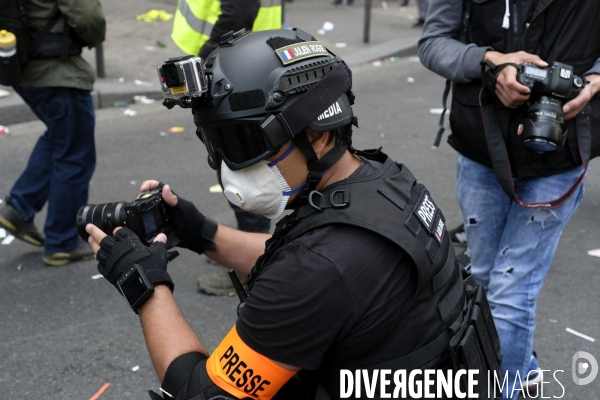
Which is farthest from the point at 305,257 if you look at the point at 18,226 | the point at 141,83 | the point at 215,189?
the point at 141,83

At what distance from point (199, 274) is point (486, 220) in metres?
1.93

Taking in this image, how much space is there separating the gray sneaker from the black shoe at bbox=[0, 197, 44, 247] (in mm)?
1020

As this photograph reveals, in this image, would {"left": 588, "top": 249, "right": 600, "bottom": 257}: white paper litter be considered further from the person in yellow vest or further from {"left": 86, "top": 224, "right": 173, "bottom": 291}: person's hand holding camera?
{"left": 86, "top": 224, "right": 173, "bottom": 291}: person's hand holding camera

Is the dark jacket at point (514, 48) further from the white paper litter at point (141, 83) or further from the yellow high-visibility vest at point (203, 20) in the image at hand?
the white paper litter at point (141, 83)

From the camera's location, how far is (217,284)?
4125mm

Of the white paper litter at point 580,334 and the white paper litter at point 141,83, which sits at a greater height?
the white paper litter at point 580,334

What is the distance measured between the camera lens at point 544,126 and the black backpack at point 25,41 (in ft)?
8.56

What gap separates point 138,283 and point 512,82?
1.39 metres

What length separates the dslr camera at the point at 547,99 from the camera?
2.52 m

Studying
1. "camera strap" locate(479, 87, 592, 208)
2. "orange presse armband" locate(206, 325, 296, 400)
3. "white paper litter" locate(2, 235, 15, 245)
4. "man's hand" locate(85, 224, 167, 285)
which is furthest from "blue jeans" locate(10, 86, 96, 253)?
"orange presse armband" locate(206, 325, 296, 400)

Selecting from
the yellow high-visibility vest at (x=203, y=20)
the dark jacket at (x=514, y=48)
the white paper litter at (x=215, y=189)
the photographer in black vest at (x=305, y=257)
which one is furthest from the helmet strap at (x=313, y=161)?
the white paper litter at (x=215, y=189)

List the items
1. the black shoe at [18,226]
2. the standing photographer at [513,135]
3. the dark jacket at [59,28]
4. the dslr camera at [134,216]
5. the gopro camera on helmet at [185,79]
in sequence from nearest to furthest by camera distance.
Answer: the gopro camera on helmet at [185,79]
the dslr camera at [134,216]
the standing photographer at [513,135]
the dark jacket at [59,28]
the black shoe at [18,226]

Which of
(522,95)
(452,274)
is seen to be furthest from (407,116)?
(452,274)

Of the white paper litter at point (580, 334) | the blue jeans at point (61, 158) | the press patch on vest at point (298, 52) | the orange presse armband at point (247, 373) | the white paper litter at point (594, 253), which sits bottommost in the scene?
the white paper litter at point (594, 253)
